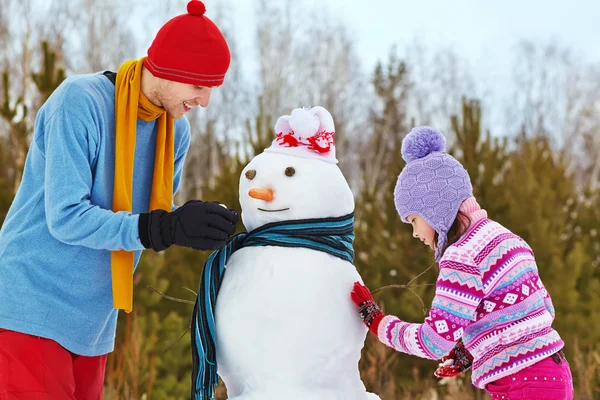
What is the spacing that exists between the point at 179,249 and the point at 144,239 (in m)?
3.39

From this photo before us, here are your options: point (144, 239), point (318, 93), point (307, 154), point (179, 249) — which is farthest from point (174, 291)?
point (318, 93)

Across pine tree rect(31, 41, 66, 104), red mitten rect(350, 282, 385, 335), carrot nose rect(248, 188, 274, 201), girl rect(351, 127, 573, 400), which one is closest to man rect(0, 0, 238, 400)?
carrot nose rect(248, 188, 274, 201)

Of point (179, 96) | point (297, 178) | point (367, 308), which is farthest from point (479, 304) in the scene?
point (179, 96)

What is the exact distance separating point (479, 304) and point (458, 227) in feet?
0.86

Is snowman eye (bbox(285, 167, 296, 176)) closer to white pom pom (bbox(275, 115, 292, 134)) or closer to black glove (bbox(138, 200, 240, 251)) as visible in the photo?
white pom pom (bbox(275, 115, 292, 134))

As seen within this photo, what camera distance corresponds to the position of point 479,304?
2.21m

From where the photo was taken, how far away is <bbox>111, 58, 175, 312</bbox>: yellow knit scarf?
7.07 ft

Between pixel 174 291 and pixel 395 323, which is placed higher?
pixel 395 323

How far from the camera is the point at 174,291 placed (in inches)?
204

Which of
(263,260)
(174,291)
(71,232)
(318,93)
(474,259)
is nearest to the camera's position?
(71,232)

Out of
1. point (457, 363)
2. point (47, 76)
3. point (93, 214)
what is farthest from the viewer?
point (47, 76)

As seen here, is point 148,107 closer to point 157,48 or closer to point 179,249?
point 157,48

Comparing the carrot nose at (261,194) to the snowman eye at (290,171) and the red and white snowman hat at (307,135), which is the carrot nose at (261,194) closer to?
the snowman eye at (290,171)

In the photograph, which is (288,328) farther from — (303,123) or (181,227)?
(303,123)
